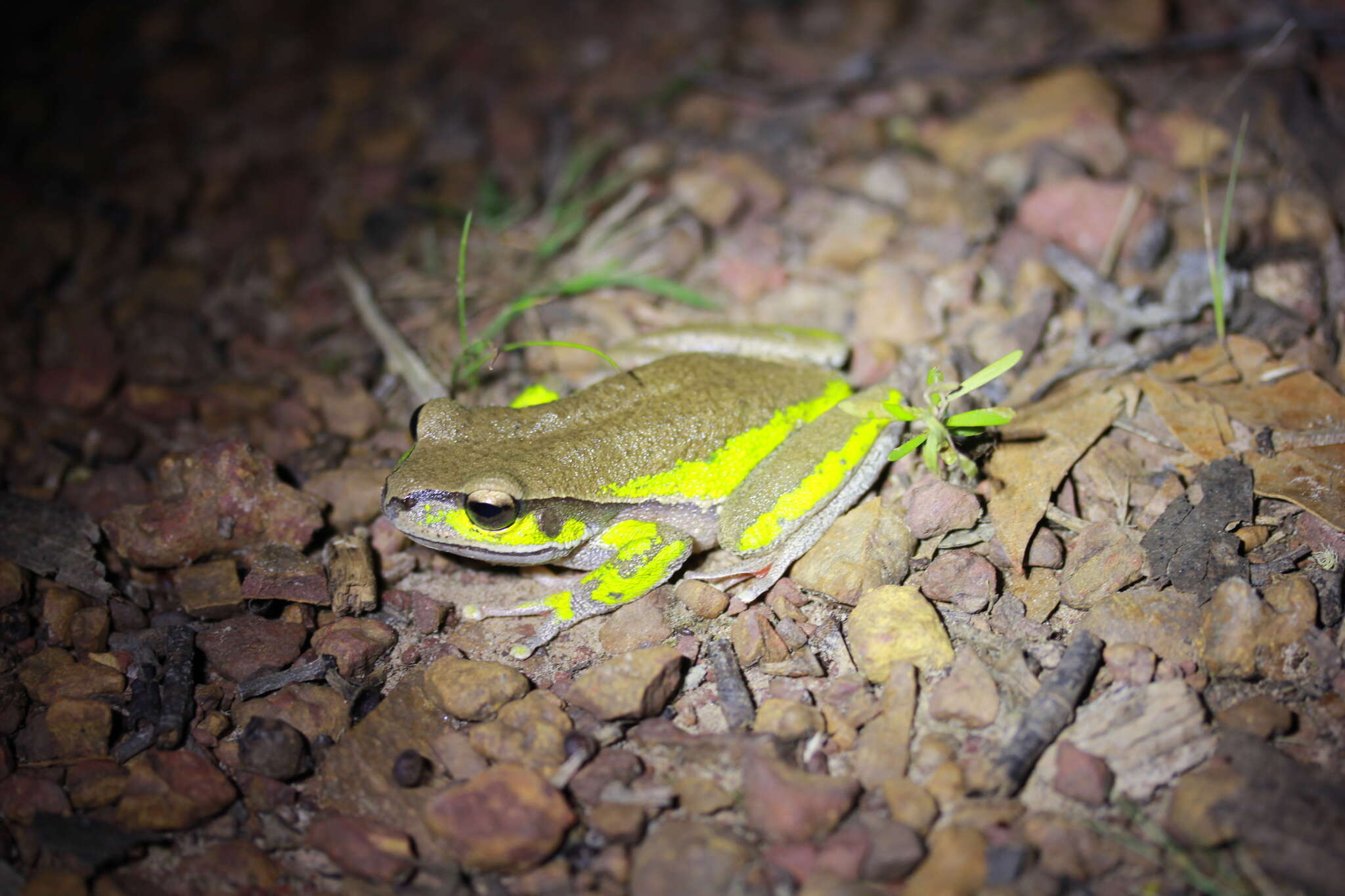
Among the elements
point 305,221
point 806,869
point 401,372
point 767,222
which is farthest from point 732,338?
point 305,221

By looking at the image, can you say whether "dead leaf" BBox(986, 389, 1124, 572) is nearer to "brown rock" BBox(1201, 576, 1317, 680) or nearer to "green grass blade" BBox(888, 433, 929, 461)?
"green grass blade" BBox(888, 433, 929, 461)

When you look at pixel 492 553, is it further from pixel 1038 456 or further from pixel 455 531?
pixel 1038 456

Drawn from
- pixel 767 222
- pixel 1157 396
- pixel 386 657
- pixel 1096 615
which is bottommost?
pixel 386 657

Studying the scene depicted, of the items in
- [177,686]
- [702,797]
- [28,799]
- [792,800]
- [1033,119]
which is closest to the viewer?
[792,800]

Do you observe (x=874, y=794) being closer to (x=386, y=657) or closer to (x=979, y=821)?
(x=979, y=821)

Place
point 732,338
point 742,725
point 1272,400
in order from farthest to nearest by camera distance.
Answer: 1. point 732,338
2. point 1272,400
3. point 742,725

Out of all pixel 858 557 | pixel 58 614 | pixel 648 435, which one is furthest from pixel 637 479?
pixel 58 614

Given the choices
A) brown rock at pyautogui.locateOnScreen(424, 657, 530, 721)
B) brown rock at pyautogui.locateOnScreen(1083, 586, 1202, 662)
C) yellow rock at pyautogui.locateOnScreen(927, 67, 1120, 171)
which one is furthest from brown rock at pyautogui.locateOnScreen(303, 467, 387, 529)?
yellow rock at pyautogui.locateOnScreen(927, 67, 1120, 171)

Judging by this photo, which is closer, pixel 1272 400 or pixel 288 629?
pixel 288 629
